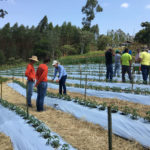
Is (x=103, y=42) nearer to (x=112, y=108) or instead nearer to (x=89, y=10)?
(x=89, y=10)

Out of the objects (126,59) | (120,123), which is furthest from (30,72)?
(126,59)

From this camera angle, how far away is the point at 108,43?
3822cm

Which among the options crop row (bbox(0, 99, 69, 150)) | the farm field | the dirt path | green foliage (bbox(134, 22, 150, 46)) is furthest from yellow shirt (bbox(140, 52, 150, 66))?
green foliage (bbox(134, 22, 150, 46))

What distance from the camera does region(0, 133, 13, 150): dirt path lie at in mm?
3717

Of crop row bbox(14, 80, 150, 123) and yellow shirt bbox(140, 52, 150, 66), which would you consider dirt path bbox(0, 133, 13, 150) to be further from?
yellow shirt bbox(140, 52, 150, 66)

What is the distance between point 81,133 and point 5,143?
166 centimetres

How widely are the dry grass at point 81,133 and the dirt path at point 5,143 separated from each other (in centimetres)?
107

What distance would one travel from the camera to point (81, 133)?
13.7 ft

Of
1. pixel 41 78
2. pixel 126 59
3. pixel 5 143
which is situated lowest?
pixel 5 143

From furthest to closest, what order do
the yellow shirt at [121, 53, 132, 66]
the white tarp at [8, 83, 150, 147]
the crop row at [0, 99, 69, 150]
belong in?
the yellow shirt at [121, 53, 132, 66], the white tarp at [8, 83, 150, 147], the crop row at [0, 99, 69, 150]

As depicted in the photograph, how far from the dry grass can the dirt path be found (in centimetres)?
107

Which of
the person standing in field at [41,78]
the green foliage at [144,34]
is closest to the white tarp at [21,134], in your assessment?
the person standing in field at [41,78]

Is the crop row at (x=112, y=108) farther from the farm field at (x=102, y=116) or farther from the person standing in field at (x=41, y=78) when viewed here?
the person standing in field at (x=41, y=78)

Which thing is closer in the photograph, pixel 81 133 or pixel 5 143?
pixel 5 143
